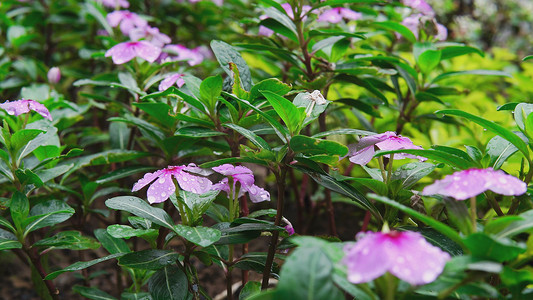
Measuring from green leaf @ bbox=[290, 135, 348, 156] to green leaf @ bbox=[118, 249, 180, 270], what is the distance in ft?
1.14

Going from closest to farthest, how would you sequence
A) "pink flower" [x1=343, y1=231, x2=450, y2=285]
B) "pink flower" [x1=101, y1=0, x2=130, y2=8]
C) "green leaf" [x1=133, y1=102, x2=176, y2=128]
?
1. "pink flower" [x1=343, y1=231, x2=450, y2=285]
2. "green leaf" [x1=133, y1=102, x2=176, y2=128]
3. "pink flower" [x1=101, y1=0, x2=130, y2=8]

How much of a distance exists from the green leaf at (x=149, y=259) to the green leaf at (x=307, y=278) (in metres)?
0.40

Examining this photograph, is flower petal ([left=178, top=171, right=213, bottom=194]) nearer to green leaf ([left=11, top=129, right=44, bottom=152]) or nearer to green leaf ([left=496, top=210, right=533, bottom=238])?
green leaf ([left=11, top=129, right=44, bottom=152])

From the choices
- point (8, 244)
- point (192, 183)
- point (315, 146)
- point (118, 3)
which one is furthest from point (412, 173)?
point (118, 3)

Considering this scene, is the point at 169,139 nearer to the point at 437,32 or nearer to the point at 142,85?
the point at 142,85

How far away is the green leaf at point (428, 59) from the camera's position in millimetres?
1365

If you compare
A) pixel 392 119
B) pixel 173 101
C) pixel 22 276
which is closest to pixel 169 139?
pixel 173 101

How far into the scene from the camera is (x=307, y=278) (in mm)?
590

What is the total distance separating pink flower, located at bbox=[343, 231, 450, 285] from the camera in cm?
54

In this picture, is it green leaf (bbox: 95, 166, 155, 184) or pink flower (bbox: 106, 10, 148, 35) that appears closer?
green leaf (bbox: 95, 166, 155, 184)

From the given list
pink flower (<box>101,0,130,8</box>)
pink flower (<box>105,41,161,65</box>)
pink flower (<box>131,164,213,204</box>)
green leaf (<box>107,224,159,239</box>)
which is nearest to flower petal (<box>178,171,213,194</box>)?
pink flower (<box>131,164,213,204</box>)

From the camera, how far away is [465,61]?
242 centimetres

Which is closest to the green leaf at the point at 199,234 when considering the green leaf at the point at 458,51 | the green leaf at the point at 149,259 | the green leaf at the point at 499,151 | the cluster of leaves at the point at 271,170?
the cluster of leaves at the point at 271,170

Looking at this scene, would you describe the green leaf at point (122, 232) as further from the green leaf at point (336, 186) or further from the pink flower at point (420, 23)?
the pink flower at point (420, 23)
